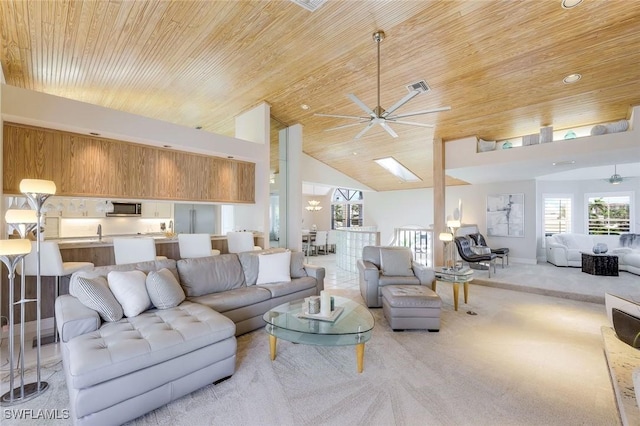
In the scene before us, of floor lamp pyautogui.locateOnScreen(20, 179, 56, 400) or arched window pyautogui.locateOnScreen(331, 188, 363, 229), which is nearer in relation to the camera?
floor lamp pyautogui.locateOnScreen(20, 179, 56, 400)

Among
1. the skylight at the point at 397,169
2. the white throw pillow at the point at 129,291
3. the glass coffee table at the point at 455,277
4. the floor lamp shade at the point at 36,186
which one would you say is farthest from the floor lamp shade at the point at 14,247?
the skylight at the point at 397,169

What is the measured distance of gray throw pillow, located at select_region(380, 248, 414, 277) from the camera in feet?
14.4

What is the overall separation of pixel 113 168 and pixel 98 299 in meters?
2.49

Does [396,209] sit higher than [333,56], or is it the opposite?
[333,56]

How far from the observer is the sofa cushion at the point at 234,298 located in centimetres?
308

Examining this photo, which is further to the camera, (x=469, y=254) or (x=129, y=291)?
(x=469, y=254)

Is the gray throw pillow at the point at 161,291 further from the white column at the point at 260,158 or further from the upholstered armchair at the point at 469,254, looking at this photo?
the upholstered armchair at the point at 469,254

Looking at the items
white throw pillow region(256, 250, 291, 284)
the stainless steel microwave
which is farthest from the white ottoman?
the stainless steel microwave

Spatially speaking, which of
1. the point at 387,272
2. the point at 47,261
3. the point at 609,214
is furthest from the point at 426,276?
the point at 609,214

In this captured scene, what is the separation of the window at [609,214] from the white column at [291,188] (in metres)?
8.25

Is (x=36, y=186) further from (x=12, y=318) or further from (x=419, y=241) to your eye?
(x=419, y=241)

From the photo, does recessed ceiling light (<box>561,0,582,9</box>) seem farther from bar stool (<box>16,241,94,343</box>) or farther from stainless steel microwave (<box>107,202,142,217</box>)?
stainless steel microwave (<box>107,202,142,217</box>)

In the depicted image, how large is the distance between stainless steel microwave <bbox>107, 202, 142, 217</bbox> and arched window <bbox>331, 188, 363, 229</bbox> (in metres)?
7.32

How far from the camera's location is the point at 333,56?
3.93 meters
